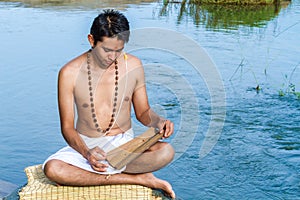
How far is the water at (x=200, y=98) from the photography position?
4238 millimetres

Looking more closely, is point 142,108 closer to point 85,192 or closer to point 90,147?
point 90,147

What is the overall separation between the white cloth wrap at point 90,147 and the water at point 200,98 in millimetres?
1008

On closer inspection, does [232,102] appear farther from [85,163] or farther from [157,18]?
[157,18]

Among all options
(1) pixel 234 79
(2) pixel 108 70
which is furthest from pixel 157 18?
(2) pixel 108 70

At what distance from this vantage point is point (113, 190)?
2875 mm

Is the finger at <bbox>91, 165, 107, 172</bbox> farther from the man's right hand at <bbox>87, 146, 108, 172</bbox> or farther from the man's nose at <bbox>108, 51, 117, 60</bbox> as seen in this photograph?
the man's nose at <bbox>108, 51, 117, 60</bbox>

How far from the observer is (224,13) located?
458 inches

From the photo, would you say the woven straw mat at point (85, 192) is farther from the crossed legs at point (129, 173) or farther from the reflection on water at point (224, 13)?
the reflection on water at point (224, 13)

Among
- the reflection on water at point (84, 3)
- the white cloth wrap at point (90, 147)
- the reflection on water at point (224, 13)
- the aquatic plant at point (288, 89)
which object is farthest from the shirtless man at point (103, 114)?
the reflection on water at point (84, 3)

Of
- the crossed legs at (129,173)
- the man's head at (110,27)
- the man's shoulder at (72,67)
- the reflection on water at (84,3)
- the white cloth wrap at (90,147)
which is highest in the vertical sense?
the man's head at (110,27)

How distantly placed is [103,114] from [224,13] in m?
8.91

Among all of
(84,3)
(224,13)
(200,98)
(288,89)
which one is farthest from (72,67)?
(84,3)

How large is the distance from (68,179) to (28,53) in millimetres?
5431

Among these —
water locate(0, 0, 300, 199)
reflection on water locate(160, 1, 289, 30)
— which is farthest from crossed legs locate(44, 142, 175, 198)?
reflection on water locate(160, 1, 289, 30)
